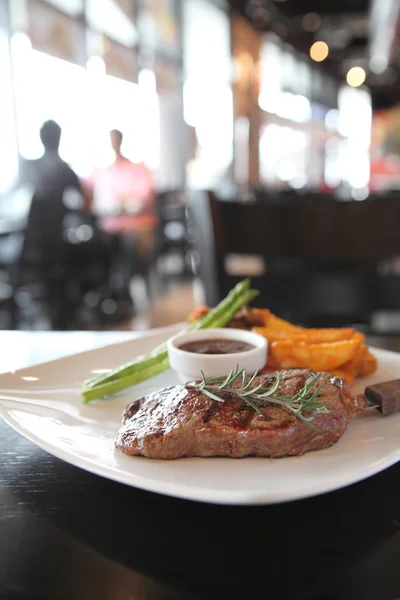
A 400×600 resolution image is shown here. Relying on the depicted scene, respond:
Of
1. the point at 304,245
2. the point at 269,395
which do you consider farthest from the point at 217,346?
the point at 304,245

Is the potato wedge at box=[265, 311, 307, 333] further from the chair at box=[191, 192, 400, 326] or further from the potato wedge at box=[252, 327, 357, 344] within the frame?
the chair at box=[191, 192, 400, 326]

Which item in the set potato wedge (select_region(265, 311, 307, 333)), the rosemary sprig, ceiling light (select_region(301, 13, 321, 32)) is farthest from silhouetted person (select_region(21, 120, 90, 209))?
ceiling light (select_region(301, 13, 321, 32))

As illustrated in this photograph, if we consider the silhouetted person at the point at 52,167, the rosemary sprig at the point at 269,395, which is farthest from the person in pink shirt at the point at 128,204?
the rosemary sprig at the point at 269,395

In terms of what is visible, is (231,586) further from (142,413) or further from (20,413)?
(20,413)

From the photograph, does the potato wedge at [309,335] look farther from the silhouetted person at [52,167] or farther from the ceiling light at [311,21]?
the ceiling light at [311,21]

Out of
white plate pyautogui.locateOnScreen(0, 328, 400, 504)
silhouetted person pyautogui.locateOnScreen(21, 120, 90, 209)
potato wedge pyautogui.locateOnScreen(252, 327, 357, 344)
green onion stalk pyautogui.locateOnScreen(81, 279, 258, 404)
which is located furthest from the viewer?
silhouetted person pyautogui.locateOnScreen(21, 120, 90, 209)

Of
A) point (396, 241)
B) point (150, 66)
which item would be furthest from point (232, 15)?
point (396, 241)
